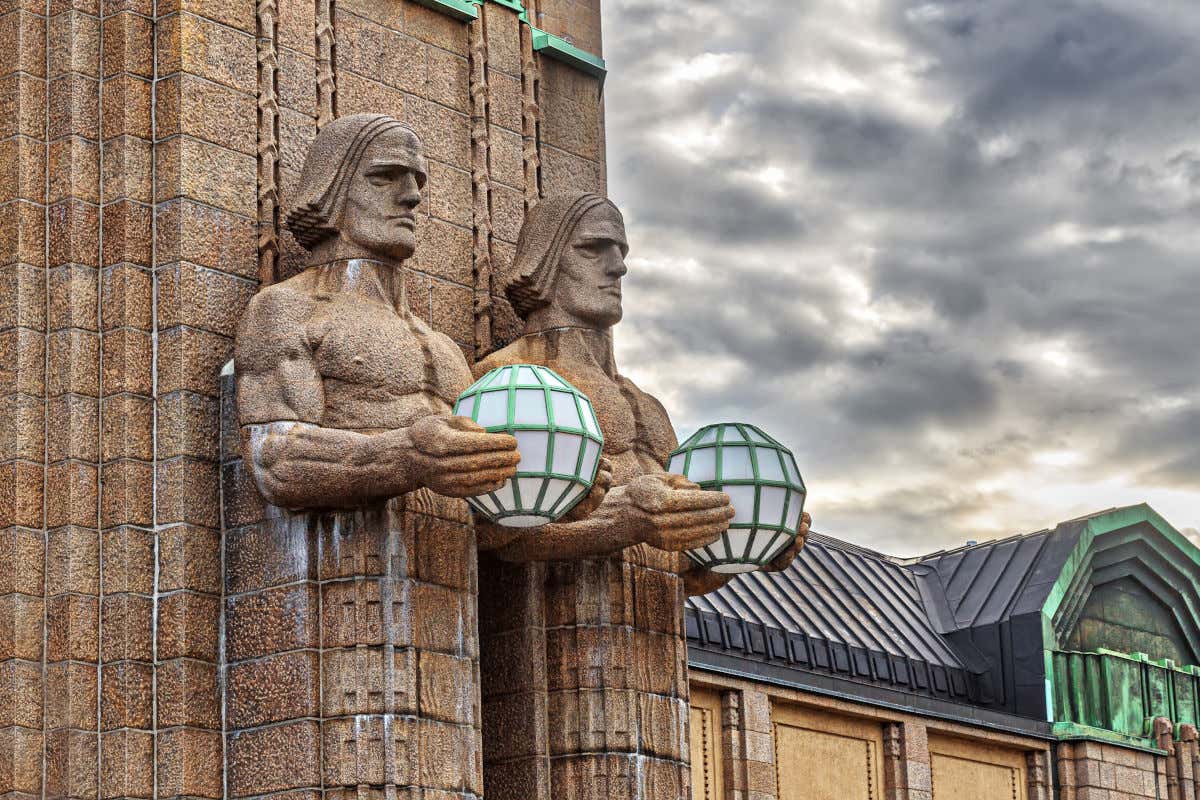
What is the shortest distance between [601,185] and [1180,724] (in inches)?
730

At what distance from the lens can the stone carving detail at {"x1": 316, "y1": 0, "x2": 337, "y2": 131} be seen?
15586mm

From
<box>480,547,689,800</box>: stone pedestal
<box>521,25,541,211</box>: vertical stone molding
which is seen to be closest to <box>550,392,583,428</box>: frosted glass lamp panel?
<box>480,547,689,800</box>: stone pedestal

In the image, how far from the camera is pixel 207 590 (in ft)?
46.0

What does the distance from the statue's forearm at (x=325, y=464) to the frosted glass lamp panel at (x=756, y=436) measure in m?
2.51

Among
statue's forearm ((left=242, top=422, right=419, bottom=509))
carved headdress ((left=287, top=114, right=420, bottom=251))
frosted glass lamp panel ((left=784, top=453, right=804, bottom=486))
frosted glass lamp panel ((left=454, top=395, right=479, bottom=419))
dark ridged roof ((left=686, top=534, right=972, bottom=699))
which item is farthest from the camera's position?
dark ridged roof ((left=686, top=534, right=972, bottom=699))

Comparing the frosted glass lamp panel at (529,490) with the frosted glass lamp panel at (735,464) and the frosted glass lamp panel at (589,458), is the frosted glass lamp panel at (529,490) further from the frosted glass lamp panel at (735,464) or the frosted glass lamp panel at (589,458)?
the frosted glass lamp panel at (735,464)

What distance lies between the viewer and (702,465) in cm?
1480

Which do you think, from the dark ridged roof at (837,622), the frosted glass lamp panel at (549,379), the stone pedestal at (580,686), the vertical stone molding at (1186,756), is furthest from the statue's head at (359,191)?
the vertical stone molding at (1186,756)

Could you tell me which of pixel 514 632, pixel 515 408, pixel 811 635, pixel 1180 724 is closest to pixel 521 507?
pixel 515 408

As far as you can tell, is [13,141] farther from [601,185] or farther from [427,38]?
[601,185]

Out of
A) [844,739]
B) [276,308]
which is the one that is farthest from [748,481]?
[844,739]

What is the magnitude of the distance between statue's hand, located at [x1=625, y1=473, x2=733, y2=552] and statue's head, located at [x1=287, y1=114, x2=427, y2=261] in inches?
84.3

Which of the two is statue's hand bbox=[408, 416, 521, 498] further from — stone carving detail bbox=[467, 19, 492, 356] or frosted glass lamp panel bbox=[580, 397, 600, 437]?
stone carving detail bbox=[467, 19, 492, 356]

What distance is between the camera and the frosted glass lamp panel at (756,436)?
14883 millimetres
